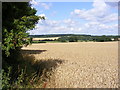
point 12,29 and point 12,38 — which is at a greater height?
point 12,29

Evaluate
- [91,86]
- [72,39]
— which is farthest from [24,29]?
[72,39]

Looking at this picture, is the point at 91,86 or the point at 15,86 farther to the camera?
the point at 91,86

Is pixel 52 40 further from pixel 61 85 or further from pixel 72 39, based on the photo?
pixel 61 85

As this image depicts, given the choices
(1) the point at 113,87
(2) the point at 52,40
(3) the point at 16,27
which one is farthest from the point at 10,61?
(2) the point at 52,40

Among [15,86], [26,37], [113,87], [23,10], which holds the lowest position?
[113,87]

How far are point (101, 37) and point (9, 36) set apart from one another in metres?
63.4

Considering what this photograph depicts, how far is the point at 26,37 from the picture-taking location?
6039 millimetres

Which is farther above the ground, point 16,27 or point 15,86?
point 16,27

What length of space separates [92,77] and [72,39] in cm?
5624

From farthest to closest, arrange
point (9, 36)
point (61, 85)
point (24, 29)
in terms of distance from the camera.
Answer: point (61, 85)
point (24, 29)
point (9, 36)

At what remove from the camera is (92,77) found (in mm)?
8805

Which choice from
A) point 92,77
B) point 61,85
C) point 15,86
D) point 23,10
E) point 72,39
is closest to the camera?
point 15,86

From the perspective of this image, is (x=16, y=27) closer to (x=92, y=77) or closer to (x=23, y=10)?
(x=23, y=10)

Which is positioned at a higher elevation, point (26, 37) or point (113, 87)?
point (26, 37)
